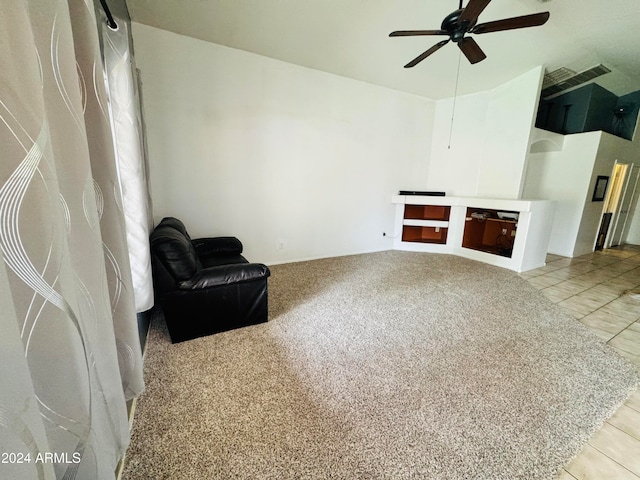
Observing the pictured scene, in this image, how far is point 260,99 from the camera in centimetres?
342

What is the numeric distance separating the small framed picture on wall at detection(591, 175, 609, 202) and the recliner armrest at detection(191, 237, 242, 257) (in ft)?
21.6

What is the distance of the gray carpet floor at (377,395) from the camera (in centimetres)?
115

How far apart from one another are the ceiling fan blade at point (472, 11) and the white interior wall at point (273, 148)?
2203 mm

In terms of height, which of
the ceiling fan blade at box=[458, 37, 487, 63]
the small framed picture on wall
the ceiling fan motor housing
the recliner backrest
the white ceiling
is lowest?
the recliner backrest

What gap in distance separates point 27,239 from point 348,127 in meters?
4.20

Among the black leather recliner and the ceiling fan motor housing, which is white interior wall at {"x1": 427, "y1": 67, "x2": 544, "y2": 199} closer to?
the ceiling fan motor housing

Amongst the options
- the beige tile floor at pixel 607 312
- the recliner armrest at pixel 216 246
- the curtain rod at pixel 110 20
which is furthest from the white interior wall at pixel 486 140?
the curtain rod at pixel 110 20

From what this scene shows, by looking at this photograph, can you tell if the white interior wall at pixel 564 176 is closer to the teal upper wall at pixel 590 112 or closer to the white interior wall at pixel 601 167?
the white interior wall at pixel 601 167

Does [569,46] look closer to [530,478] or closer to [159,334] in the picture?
→ [530,478]

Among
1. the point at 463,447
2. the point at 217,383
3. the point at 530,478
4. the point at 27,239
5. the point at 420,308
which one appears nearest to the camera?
the point at 27,239

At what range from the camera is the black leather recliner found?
6.07 feet

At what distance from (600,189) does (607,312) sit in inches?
145

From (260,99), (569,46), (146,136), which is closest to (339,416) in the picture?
(146,136)

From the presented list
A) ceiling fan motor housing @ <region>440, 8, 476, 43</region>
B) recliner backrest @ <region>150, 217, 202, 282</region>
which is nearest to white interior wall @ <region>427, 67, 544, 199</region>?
ceiling fan motor housing @ <region>440, 8, 476, 43</region>
